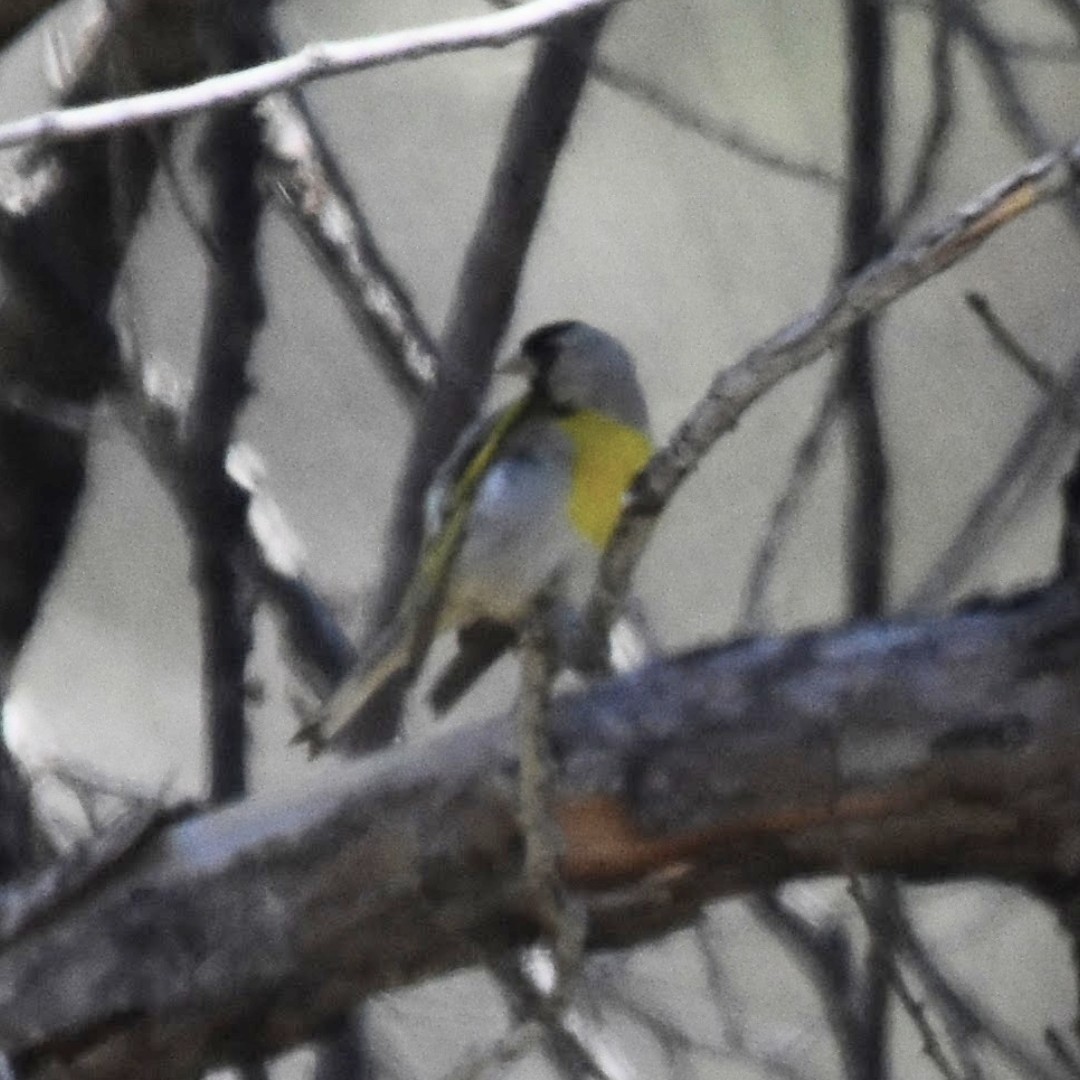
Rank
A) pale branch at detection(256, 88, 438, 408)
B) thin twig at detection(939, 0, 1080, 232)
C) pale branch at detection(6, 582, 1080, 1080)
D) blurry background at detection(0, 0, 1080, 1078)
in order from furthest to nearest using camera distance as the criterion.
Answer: blurry background at detection(0, 0, 1080, 1078) → pale branch at detection(256, 88, 438, 408) → thin twig at detection(939, 0, 1080, 232) → pale branch at detection(6, 582, 1080, 1080)

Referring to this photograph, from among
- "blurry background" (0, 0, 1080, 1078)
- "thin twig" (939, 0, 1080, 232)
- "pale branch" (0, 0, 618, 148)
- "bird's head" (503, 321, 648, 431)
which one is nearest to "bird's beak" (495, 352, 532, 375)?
"bird's head" (503, 321, 648, 431)

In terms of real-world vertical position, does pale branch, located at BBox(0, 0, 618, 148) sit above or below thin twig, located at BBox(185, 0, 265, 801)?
below

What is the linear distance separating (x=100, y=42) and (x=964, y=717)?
2.36ft

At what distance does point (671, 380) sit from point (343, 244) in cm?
42

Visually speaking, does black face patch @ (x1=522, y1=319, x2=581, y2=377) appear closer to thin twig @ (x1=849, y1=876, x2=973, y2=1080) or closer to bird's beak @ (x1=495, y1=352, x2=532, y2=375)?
bird's beak @ (x1=495, y1=352, x2=532, y2=375)

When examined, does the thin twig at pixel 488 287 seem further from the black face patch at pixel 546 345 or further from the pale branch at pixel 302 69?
the pale branch at pixel 302 69

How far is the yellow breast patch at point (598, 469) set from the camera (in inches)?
42.3

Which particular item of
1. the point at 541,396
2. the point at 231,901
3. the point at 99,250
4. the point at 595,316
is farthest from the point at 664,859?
the point at 595,316

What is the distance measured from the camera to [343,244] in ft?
4.27

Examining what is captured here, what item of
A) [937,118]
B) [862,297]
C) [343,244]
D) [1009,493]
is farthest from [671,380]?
[862,297]

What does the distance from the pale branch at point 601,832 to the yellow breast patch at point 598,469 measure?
0.23 meters

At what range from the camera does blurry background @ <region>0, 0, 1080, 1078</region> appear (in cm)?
160

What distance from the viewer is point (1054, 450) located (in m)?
1.47

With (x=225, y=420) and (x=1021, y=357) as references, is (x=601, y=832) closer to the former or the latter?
(x=1021, y=357)
